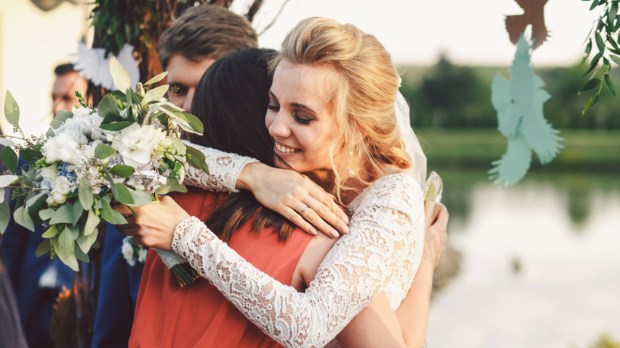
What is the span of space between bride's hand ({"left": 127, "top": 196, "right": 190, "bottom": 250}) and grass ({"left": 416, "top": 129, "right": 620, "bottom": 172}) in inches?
1852

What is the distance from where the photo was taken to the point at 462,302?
54.9ft

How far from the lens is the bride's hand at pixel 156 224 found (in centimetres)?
177

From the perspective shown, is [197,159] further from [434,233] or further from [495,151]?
[495,151]

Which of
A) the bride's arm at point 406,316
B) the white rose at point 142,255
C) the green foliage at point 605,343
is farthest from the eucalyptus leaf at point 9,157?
the green foliage at point 605,343

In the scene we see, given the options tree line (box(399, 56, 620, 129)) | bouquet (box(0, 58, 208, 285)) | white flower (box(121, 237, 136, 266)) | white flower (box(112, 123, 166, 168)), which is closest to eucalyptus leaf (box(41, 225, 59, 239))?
bouquet (box(0, 58, 208, 285))

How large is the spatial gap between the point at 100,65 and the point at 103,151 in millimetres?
1822

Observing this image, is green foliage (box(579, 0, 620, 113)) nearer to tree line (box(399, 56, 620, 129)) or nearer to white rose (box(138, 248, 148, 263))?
white rose (box(138, 248, 148, 263))

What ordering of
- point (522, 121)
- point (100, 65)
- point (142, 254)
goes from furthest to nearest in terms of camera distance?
point (100, 65) → point (142, 254) → point (522, 121)

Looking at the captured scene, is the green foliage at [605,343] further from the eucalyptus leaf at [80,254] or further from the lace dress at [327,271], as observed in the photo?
the eucalyptus leaf at [80,254]

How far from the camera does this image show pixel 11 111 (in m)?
1.80

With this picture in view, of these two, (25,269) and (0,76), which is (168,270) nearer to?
(25,269)

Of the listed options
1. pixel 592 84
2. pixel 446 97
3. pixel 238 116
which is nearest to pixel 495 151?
pixel 446 97

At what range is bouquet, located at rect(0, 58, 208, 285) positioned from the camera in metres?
1.66

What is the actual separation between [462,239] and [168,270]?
23.4 m
